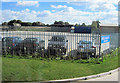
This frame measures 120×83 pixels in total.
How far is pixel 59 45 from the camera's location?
991cm

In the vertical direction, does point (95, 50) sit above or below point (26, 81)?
above

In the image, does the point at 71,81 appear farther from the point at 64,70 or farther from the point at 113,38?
the point at 113,38

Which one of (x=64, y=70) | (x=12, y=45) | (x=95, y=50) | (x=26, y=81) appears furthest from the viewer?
(x=12, y=45)

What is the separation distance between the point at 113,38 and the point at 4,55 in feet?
29.0

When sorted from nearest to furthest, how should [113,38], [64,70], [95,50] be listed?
1. [64,70]
2. [95,50]
3. [113,38]

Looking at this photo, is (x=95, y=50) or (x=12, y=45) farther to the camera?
(x=12, y=45)

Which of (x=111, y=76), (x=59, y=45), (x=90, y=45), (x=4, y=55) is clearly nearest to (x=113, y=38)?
(x=90, y=45)

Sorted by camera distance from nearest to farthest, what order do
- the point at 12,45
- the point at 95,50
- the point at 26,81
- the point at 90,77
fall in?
the point at 26,81 → the point at 90,77 → the point at 95,50 → the point at 12,45

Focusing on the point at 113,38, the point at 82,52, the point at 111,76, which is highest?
the point at 113,38

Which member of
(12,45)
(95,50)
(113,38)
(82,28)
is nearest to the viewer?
(95,50)

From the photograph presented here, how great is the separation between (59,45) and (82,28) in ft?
123

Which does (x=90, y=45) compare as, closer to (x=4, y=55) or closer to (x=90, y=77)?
(x=90, y=77)

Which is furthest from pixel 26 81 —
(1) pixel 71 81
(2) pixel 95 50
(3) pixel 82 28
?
(3) pixel 82 28

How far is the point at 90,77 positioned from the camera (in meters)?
6.20
